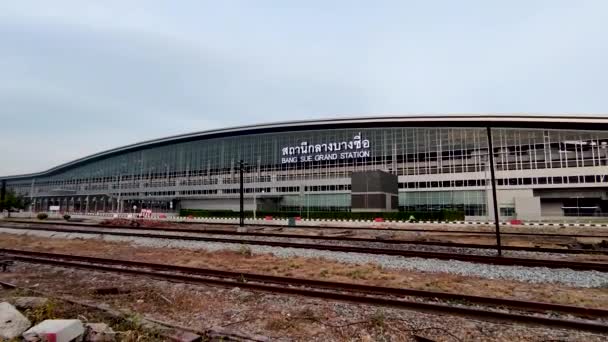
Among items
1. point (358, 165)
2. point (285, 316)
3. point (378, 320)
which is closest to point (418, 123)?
point (358, 165)

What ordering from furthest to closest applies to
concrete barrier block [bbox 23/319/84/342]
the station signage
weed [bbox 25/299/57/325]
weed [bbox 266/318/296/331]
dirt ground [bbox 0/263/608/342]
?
1. the station signage
2. weed [bbox 25/299/57/325]
3. weed [bbox 266/318/296/331]
4. dirt ground [bbox 0/263/608/342]
5. concrete barrier block [bbox 23/319/84/342]

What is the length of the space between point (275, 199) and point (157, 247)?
6169 cm

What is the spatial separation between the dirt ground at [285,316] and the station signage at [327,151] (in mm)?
71937

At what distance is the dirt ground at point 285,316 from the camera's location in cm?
742

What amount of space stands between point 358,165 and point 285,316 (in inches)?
2876

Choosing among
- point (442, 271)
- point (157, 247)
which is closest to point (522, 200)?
point (442, 271)

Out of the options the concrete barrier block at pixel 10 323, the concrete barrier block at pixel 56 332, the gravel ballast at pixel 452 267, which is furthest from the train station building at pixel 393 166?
the concrete barrier block at pixel 56 332

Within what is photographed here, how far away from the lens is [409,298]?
10.2 metres

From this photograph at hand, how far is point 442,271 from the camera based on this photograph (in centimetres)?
1431

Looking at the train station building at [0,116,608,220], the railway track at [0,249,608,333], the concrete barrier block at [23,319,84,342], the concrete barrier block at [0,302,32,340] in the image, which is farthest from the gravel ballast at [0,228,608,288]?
the train station building at [0,116,608,220]

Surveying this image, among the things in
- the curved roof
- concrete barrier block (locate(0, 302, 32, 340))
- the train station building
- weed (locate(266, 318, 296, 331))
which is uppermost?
the curved roof

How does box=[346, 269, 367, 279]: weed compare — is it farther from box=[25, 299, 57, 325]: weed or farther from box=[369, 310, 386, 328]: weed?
box=[25, 299, 57, 325]: weed

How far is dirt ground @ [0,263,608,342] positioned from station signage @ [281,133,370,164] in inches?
2832

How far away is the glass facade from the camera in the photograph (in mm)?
64688
